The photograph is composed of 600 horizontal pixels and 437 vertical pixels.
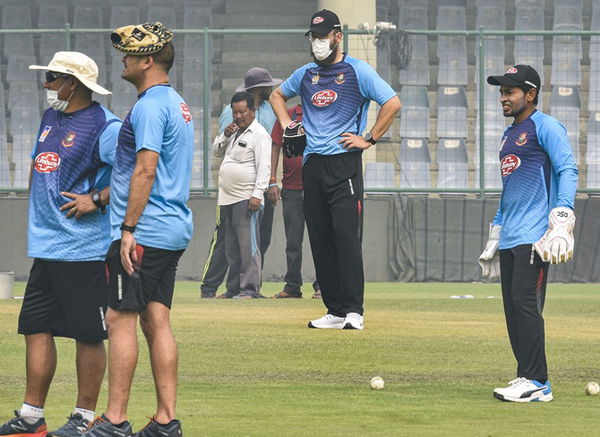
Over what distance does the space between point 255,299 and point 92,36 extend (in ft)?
26.1

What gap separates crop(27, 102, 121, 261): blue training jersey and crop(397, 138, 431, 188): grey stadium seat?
47.6 feet

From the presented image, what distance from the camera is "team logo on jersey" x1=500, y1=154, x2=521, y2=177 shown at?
845 centimetres

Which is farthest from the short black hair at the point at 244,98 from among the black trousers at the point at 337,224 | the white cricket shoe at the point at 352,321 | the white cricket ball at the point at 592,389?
the white cricket ball at the point at 592,389

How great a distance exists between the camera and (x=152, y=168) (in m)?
6.62

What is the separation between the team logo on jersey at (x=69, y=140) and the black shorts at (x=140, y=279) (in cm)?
61

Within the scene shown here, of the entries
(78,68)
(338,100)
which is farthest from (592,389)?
(338,100)

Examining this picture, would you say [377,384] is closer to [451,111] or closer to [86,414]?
[86,414]

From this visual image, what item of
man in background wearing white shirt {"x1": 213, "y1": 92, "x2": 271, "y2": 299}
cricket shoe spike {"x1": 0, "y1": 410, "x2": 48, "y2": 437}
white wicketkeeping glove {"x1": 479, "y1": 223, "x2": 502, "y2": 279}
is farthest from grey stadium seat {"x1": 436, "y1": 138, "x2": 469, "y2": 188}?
cricket shoe spike {"x1": 0, "y1": 410, "x2": 48, "y2": 437}

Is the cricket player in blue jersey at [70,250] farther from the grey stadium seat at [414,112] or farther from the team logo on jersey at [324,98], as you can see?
the grey stadium seat at [414,112]

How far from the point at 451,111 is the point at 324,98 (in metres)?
11.4

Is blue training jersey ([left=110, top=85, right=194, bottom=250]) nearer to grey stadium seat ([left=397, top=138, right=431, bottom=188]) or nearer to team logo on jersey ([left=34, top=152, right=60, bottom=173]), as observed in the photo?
team logo on jersey ([left=34, top=152, right=60, bottom=173])

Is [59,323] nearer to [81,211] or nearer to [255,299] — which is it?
[81,211]

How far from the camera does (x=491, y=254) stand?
8945mm

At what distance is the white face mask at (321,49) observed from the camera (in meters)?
11.3
